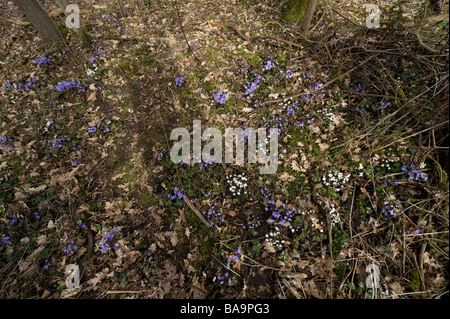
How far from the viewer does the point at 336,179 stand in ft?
12.1

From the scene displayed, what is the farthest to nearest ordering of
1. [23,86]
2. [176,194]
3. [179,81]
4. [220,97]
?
1. [23,86]
2. [179,81]
3. [220,97]
4. [176,194]

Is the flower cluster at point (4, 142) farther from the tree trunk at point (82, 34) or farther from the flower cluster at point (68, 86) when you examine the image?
the tree trunk at point (82, 34)

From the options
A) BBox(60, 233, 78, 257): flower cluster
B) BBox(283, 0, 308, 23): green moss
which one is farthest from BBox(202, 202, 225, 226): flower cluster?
BBox(283, 0, 308, 23): green moss

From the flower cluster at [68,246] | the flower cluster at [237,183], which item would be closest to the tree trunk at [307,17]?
the flower cluster at [237,183]

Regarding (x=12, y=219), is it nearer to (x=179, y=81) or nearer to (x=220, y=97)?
(x=179, y=81)

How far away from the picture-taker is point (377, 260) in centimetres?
302

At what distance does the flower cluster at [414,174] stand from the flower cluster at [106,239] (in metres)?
4.99

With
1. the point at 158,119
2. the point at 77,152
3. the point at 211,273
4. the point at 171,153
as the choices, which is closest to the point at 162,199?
the point at 171,153

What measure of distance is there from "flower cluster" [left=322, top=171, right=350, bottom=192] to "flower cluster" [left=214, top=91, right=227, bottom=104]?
2.68 meters

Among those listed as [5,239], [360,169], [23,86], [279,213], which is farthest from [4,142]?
[360,169]

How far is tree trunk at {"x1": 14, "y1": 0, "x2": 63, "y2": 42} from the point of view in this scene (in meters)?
5.04

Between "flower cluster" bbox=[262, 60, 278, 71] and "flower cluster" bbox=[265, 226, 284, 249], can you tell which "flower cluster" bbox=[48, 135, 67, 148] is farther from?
"flower cluster" bbox=[262, 60, 278, 71]

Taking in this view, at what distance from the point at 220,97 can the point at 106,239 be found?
3.64 meters
